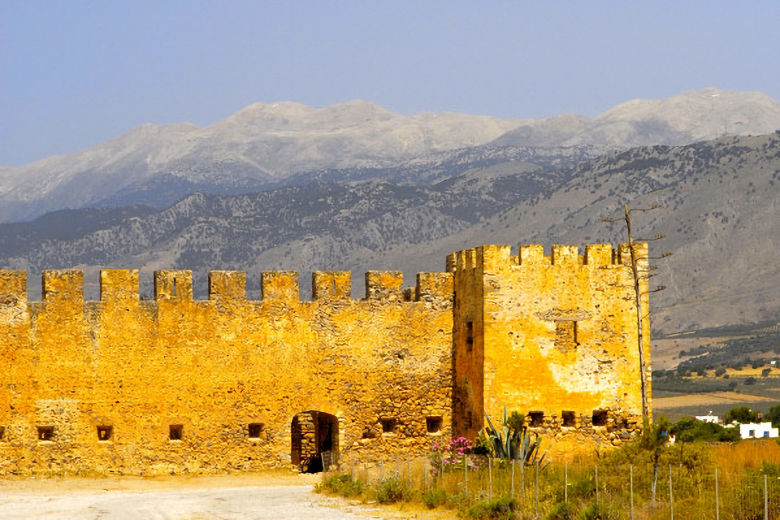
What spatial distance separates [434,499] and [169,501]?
4.45m

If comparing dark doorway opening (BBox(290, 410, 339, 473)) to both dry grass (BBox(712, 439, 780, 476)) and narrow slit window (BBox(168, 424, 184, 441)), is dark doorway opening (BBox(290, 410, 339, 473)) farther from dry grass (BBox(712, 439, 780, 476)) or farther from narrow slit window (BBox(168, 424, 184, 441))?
dry grass (BBox(712, 439, 780, 476))

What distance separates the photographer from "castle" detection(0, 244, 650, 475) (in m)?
27.4

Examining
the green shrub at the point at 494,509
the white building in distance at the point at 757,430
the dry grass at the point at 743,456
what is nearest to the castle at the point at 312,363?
the dry grass at the point at 743,456

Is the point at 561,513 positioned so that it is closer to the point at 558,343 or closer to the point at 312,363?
the point at 558,343

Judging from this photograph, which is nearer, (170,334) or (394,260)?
(170,334)

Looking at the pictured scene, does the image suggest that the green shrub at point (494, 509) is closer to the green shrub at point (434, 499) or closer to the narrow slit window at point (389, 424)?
the green shrub at point (434, 499)

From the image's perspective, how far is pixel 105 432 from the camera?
27672 millimetres

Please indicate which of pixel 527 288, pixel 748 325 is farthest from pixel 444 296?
pixel 748 325

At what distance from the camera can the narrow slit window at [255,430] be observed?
1121 inches

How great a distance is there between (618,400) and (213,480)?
7862 millimetres

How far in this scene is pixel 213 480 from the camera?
27.6 m

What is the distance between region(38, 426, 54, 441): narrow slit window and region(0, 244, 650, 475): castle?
3 cm

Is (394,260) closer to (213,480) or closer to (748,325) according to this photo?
(748,325)

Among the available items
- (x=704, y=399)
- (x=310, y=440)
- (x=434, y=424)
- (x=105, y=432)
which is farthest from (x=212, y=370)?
(x=704, y=399)
